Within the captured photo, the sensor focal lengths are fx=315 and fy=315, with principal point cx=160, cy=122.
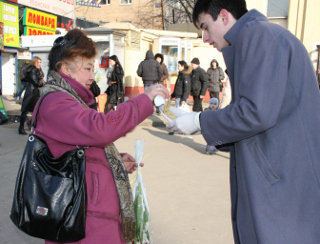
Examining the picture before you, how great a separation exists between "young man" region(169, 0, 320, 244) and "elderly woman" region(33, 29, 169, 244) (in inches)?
18.9

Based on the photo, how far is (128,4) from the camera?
3005 cm

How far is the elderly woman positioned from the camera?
58.9 inches

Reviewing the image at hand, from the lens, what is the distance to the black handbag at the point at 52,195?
1466mm

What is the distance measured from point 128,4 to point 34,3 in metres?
15.2

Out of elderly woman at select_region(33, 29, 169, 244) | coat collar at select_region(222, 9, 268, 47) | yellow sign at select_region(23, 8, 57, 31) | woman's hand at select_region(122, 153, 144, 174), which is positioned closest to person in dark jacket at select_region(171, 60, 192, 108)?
woman's hand at select_region(122, 153, 144, 174)

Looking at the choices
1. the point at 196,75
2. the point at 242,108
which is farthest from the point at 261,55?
the point at 196,75

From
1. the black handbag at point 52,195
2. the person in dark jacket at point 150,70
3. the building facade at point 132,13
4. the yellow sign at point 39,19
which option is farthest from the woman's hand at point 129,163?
the building facade at point 132,13

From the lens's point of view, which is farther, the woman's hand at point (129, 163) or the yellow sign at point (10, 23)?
the yellow sign at point (10, 23)

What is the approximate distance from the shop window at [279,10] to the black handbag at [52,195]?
40.9 feet

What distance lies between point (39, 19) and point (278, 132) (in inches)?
689

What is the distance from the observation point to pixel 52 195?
1461 millimetres

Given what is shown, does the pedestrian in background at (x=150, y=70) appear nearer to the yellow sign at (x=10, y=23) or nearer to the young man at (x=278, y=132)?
the yellow sign at (x=10, y=23)

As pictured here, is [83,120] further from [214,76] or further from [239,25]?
[214,76]

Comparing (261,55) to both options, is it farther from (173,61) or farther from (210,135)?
(173,61)
